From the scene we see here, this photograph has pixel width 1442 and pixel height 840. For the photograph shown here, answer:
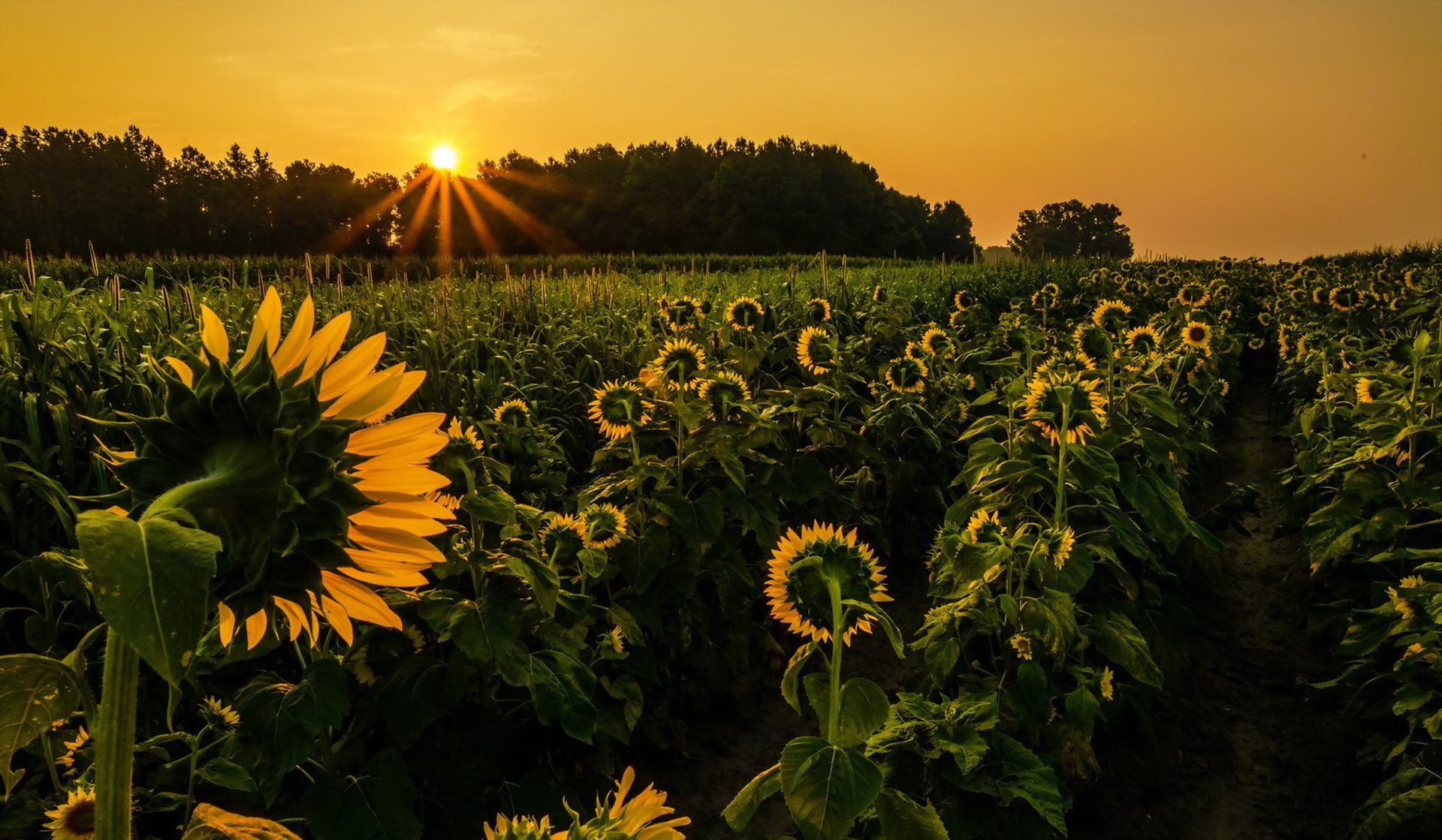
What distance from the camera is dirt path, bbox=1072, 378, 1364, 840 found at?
277cm

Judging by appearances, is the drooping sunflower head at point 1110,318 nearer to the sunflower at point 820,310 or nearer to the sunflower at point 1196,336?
the sunflower at point 1196,336

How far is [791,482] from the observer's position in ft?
10.7

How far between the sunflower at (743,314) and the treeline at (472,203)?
5389cm

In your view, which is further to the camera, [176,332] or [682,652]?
[176,332]

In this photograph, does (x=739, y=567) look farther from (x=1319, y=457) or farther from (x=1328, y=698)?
(x=1319, y=457)

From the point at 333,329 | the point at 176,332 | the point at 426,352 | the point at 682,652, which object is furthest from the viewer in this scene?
the point at 426,352

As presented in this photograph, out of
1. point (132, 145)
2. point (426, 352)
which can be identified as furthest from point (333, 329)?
point (132, 145)

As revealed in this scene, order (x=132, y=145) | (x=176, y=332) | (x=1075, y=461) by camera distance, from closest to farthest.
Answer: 1. (x=1075, y=461)
2. (x=176, y=332)
3. (x=132, y=145)

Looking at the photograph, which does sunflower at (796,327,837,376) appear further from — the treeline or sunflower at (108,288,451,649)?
the treeline

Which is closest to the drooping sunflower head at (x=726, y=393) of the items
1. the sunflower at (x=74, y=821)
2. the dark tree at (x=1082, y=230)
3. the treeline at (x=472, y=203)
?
the sunflower at (x=74, y=821)

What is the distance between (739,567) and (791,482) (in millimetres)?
419

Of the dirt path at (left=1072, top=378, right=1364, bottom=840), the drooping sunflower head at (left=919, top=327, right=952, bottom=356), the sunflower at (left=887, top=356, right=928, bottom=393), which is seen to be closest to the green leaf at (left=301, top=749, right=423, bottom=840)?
the dirt path at (left=1072, top=378, right=1364, bottom=840)

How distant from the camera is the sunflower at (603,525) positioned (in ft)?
7.69

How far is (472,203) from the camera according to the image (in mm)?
66312
